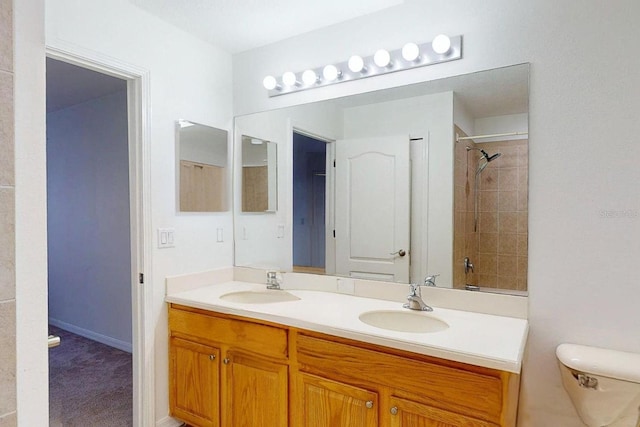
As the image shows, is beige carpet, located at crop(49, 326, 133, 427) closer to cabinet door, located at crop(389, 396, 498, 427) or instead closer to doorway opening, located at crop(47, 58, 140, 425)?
doorway opening, located at crop(47, 58, 140, 425)

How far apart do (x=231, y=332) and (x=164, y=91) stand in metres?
1.35

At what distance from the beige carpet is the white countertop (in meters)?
0.91

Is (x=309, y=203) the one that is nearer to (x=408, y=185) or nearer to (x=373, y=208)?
(x=373, y=208)

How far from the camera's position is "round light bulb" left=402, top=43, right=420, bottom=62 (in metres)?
1.84

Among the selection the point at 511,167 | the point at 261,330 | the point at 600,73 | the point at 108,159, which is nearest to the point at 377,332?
the point at 261,330

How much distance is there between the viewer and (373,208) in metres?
2.07

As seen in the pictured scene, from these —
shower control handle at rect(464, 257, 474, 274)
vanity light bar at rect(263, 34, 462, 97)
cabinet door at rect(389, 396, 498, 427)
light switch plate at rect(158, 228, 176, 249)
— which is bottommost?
cabinet door at rect(389, 396, 498, 427)

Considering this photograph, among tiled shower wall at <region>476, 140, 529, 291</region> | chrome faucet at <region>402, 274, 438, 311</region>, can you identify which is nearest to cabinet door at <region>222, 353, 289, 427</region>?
chrome faucet at <region>402, 274, 438, 311</region>

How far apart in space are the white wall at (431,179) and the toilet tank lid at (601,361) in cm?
54

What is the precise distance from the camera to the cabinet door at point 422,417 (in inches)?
50.6

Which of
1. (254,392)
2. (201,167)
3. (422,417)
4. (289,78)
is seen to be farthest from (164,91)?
(422,417)

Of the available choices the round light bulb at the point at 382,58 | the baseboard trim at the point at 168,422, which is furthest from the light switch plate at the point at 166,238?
the round light bulb at the point at 382,58

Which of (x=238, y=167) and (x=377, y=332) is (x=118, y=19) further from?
(x=377, y=332)

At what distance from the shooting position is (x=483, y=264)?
177cm
